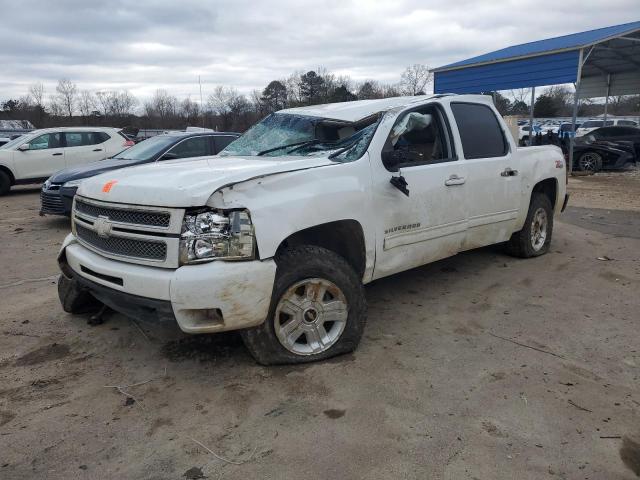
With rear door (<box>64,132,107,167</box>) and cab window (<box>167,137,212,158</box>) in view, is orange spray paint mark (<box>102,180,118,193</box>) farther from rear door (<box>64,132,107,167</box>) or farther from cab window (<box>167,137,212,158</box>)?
rear door (<box>64,132,107,167</box>)

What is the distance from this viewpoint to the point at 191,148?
8.84m

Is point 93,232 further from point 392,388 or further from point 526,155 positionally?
point 526,155

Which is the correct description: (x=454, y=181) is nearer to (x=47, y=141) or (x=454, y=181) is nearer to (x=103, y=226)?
(x=103, y=226)

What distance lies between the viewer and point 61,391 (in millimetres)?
3205

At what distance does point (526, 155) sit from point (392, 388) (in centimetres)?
353

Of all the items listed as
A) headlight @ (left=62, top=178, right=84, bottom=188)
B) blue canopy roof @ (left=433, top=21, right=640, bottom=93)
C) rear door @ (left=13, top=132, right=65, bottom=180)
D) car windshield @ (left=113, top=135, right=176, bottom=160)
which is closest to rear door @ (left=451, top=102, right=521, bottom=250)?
car windshield @ (left=113, top=135, right=176, bottom=160)

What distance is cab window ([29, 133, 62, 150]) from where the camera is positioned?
12549mm

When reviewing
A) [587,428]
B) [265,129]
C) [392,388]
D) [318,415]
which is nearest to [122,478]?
[318,415]

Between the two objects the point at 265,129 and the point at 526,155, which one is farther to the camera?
the point at 526,155

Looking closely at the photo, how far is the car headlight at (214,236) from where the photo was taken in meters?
2.96

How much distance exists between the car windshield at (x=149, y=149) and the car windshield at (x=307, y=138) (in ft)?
13.6

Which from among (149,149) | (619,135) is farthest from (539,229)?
(619,135)

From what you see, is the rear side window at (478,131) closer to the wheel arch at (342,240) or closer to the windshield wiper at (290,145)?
the windshield wiper at (290,145)

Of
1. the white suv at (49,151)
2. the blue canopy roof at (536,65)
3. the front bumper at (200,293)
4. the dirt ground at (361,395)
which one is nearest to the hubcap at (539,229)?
the dirt ground at (361,395)
